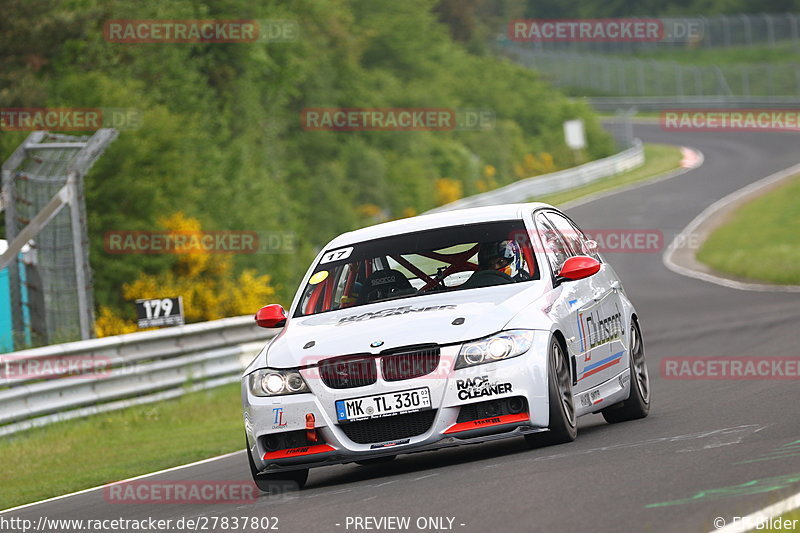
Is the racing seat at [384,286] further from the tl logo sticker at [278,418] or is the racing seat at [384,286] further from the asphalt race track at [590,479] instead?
the tl logo sticker at [278,418]

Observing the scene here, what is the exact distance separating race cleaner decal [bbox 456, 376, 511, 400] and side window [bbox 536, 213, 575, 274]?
1.58 m

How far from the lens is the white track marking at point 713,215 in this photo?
27.8 metres

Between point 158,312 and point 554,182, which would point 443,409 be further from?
point 554,182

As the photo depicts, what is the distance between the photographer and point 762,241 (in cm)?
3766

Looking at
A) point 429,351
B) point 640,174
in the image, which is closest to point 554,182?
point 640,174

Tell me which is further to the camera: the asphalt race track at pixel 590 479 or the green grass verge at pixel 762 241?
the green grass verge at pixel 762 241

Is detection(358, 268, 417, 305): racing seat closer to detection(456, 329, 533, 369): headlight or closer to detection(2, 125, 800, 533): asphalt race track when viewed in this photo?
detection(2, 125, 800, 533): asphalt race track

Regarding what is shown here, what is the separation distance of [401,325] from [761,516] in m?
3.24

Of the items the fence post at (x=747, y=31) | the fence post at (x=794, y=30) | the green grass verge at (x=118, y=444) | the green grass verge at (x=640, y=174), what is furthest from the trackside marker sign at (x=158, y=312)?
the fence post at (x=747, y=31)

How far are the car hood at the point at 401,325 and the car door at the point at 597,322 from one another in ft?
2.00

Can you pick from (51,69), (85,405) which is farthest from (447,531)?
(51,69)

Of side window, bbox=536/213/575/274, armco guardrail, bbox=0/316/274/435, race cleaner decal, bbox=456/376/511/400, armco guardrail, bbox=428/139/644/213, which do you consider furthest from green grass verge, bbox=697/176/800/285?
race cleaner decal, bbox=456/376/511/400

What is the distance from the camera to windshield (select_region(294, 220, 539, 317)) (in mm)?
10062

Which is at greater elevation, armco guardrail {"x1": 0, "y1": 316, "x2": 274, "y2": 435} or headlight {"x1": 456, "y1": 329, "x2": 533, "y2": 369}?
headlight {"x1": 456, "y1": 329, "x2": 533, "y2": 369}
